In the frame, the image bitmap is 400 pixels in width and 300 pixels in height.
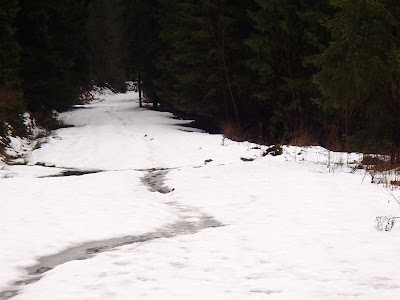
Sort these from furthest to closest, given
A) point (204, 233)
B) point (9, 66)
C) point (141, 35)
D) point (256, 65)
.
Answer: point (141, 35) < point (256, 65) < point (9, 66) < point (204, 233)

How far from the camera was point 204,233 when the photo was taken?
6691 mm

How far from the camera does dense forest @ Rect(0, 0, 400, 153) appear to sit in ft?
39.2

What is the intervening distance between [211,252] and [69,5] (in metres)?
28.8

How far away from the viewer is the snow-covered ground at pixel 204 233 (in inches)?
169

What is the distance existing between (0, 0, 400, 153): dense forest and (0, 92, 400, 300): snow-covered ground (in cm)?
257

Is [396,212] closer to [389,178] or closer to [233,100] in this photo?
[389,178]

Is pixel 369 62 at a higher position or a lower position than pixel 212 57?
lower

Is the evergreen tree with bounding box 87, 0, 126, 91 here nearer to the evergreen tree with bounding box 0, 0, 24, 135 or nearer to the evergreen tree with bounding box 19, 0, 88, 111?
the evergreen tree with bounding box 19, 0, 88, 111

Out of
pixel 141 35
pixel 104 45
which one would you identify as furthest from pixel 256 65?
pixel 104 45

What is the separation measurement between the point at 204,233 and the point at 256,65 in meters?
16.7

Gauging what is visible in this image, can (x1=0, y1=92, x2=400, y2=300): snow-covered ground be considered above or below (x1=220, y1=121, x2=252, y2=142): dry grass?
below

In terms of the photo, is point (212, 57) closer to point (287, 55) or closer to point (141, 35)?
point (287, 55)

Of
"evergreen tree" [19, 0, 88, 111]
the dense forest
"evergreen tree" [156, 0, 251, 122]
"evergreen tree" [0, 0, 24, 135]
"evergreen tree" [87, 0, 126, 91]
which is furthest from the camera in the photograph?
"evergreen tree" [87, 0, 126, 91]

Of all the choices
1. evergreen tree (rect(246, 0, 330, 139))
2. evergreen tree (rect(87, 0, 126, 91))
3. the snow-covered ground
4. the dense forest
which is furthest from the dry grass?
evergreen tree (rect(87, 0, 126, 91))
